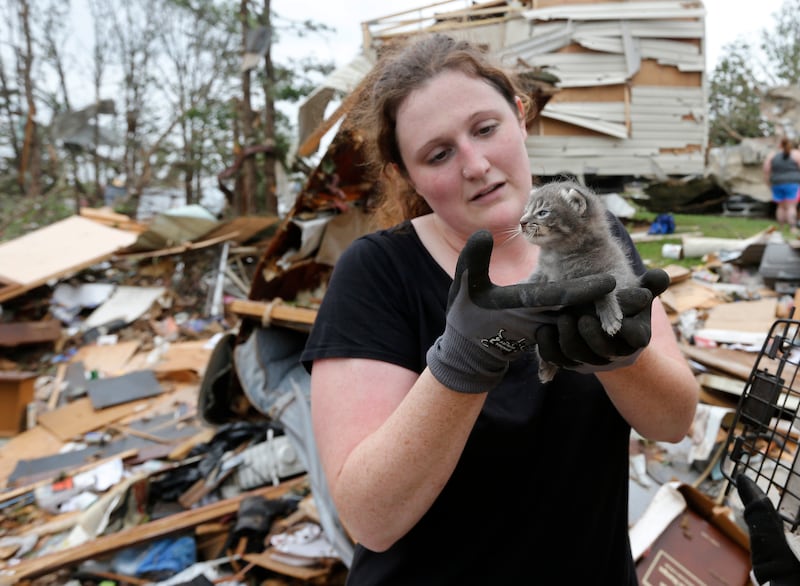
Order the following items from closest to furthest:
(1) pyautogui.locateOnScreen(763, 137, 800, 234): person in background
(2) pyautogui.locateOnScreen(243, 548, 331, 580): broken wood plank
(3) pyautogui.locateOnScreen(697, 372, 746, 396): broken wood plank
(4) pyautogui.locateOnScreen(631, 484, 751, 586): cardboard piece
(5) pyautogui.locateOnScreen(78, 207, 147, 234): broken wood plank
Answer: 1. (4) pyautogui.locateOnScreen(631, 484, 751, 586): cardboard piece
2. (2) pyautogui.locateOnScreen(243, 548, 331, 580): broken wood plank
3. (3) pyautogui.locateOnScreen(697, 372, 746, 396): broken wood plank
4. (1) pyautogui.locateOnScreen(763, 137, 800, 234): person in background
5. (5) pyautogui.locateOnScreen(78, 207, 147, 234): broken wood plank

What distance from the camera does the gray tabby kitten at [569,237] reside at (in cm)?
129

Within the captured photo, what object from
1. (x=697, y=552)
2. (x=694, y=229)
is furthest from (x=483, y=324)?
(x=694, y=229)

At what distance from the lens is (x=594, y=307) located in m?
1.16

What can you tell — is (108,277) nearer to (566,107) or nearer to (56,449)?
(56,449)

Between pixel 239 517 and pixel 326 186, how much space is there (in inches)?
135

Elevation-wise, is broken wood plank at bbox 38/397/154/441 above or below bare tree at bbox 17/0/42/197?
below

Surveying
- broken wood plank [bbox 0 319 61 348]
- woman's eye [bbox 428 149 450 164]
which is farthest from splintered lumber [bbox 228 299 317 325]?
broken wood plank [bbox 0 319 61 348]

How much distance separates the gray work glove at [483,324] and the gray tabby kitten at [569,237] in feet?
0.60

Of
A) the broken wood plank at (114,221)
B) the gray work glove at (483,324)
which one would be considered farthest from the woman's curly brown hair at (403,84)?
the broken wood plank at (114,221)

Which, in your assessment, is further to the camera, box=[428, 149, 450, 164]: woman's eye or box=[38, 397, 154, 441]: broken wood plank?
box=[38, 397, 154, 441]: broken wood plank

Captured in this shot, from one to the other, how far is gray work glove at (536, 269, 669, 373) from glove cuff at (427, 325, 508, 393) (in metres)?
0.13

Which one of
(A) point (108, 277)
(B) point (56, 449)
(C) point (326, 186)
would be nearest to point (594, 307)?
(C) point (326, 186)

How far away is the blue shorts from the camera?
1054cm

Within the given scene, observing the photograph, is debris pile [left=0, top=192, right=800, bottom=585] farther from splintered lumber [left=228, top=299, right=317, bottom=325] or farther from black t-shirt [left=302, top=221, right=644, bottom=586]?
black t-shirt [left=302, top=221, right=644, bottom=586]
